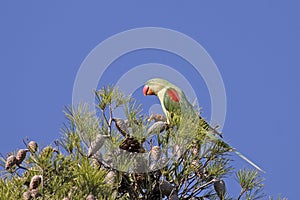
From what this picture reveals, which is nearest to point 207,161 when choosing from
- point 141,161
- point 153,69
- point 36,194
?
point 141,161

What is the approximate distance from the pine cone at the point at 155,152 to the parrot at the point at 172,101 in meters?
0.20

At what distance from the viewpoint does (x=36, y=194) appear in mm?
1949

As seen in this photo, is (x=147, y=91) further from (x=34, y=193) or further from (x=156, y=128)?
(x=34, y=193)

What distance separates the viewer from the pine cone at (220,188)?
219cm

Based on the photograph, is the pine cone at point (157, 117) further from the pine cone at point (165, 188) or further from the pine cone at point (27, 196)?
the pine cone at point (27, 196)

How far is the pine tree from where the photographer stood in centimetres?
201

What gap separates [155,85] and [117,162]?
74 cm

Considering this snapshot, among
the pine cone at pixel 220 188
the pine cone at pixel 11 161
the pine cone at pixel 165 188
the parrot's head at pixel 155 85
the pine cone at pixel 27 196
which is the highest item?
the parrot's head at pixel 155 85

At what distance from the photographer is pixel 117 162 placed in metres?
2.04

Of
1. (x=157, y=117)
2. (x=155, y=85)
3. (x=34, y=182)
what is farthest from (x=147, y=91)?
(x=34, y=182)

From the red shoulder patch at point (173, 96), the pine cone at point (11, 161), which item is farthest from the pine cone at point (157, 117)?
the pine cone at point (11, 161)

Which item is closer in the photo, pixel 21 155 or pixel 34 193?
pixel 34 193

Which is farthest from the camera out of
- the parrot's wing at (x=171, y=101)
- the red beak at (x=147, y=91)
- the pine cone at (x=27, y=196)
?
the red beak at (x=147, y=91)

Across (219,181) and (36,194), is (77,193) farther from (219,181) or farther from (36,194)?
(219,181)
